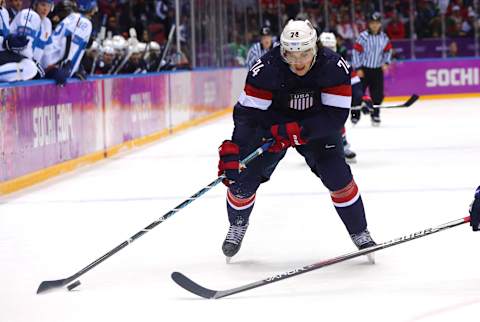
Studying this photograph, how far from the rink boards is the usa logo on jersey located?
10.8 feet

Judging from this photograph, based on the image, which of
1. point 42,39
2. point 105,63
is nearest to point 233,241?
point 42,39

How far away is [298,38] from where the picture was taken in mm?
4062

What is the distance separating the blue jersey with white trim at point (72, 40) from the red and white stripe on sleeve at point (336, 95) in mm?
5000

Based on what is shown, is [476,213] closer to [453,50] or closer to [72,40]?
[72,40]

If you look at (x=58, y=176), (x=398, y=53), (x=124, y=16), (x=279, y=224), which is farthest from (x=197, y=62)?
(x=279, y=224)

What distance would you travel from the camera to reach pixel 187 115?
13.6 meters

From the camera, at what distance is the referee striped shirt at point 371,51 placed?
13.2 meters

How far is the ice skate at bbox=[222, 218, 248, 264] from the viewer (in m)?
4.54

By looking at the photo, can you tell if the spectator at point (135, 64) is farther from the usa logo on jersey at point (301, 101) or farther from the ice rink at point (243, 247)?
the usa logo on jersey at point (301, 101)

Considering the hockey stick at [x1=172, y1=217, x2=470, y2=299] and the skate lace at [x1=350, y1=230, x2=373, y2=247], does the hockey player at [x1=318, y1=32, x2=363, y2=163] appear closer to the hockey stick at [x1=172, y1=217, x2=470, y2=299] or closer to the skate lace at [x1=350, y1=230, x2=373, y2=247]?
the skate lace at [x1=350, y1=230, x2=373, y2=247]

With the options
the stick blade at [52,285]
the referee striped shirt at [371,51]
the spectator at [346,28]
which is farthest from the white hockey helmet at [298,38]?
the spectator at [346,28]

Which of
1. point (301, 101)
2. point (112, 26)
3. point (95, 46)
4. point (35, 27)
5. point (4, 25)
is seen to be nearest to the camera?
point (301, 101)

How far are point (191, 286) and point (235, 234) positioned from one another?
0.74 m

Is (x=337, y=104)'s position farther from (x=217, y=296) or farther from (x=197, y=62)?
(x=197, y=62)
